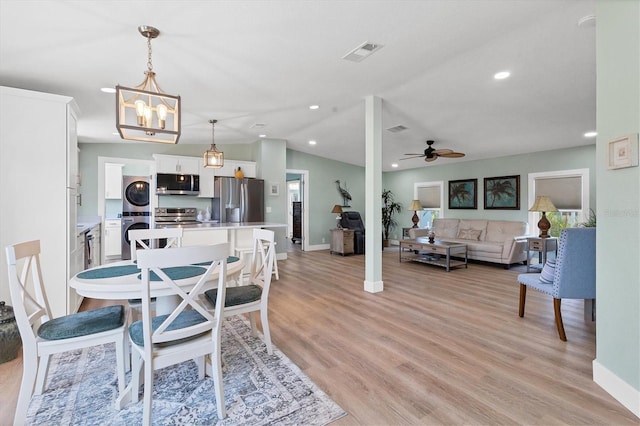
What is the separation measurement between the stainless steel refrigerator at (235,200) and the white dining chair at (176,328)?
15.1 ft

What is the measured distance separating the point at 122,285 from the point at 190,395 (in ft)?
2.68

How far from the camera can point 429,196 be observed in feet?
28.0

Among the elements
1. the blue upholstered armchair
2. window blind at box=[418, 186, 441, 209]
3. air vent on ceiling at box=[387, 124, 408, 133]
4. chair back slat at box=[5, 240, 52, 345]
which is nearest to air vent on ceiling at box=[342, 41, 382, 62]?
the blue upholstered armchair

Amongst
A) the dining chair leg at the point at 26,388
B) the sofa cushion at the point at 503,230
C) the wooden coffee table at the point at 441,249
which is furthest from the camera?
the sofa cushion at the point at 503,230

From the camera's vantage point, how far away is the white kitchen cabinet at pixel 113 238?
6566 mm

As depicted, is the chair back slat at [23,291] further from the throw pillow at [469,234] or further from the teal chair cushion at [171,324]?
the throw pillow at [469,234]

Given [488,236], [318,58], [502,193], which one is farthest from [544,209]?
[318,58]

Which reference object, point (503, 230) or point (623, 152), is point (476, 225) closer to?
point (503, 230)

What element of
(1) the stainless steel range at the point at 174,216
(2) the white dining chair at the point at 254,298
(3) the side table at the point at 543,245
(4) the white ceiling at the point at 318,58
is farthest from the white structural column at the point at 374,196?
(1) the stainless steel range at the point at 174,216

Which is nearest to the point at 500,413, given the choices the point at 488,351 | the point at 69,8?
the point at 488,351

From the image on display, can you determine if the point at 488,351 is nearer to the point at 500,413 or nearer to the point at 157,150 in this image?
the point at 500,413

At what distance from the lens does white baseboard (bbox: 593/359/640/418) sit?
5.64ft

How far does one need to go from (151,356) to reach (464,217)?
759cm

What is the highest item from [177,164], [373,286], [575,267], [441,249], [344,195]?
[177,164]
